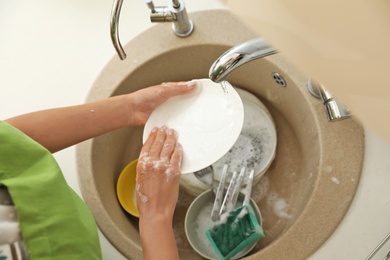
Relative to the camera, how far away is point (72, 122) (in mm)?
864

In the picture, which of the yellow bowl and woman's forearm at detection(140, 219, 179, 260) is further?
the yellow bowl

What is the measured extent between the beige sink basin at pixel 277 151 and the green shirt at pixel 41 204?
0.16 meters

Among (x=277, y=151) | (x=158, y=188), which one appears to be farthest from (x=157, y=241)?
(x=277, y=151)

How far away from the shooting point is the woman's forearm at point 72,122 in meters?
0.84

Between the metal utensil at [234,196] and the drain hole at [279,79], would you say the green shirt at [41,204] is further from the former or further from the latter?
the drain hole at [279,79]

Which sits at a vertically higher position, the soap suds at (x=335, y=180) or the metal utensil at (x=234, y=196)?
the soap suds at (x=335, y=180)

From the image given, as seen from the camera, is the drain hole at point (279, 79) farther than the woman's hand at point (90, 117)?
Yes

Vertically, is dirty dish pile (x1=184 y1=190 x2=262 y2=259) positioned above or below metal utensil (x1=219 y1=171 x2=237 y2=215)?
below

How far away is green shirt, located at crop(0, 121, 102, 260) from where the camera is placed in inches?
25.6

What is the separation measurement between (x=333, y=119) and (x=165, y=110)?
0.35 m

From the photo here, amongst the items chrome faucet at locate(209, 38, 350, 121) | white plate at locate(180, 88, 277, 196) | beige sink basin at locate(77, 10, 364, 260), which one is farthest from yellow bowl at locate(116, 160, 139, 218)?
chrome faucet at locate(209, 38, 350, 121)

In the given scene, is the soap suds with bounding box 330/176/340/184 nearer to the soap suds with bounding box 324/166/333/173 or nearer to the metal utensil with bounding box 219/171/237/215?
the soap suds with bounding box 324/166/333/173

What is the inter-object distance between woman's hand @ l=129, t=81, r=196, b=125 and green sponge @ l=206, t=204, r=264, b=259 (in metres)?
0.29

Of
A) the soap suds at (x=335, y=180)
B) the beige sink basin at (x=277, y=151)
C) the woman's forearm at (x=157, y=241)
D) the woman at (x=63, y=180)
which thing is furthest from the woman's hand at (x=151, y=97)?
the soap suds at (x=335, y=180)
